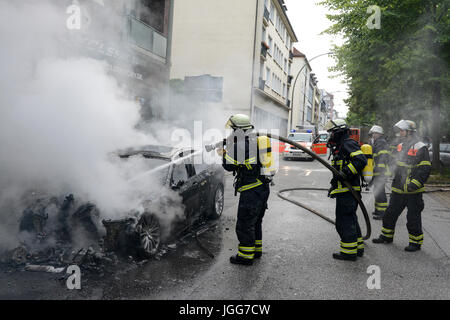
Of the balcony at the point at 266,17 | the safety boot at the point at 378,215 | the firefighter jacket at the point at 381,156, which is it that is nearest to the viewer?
the firefighter jacket at the point at 381,156

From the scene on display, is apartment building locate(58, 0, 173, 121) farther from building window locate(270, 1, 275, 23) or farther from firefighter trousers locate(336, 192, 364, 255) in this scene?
building window locate(270, 1, 275, 23)

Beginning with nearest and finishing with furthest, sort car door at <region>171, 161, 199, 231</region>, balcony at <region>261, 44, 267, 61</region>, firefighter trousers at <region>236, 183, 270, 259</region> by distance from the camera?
firefighter trousers at <region>236, 183, 270, 259</region>, car door at <region>171, 161, 199, 231</region>, balcony at <region>261, 44, 267, 61</region>

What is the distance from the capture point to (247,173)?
442 centimetres

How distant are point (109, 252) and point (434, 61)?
41.3 feet

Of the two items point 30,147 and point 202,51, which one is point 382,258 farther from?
point 202,51

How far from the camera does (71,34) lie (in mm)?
6898

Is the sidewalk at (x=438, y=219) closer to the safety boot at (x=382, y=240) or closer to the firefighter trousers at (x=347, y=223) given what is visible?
the safety boot at (x=382, y=240)

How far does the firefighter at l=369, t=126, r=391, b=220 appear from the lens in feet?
22.3

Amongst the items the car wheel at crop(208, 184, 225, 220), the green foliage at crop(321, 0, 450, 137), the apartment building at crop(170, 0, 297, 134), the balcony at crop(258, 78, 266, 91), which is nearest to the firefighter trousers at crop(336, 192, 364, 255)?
the car wheel at crop(208, 184, 225, 220)

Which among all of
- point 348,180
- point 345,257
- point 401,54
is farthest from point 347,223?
point 401,54

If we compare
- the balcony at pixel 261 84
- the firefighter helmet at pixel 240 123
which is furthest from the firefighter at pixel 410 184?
the balcony at pixel 261 84

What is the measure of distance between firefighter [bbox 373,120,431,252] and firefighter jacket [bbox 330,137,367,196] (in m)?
0.91

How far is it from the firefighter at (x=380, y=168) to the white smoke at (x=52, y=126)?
4080mm

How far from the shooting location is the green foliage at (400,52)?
12.0m
